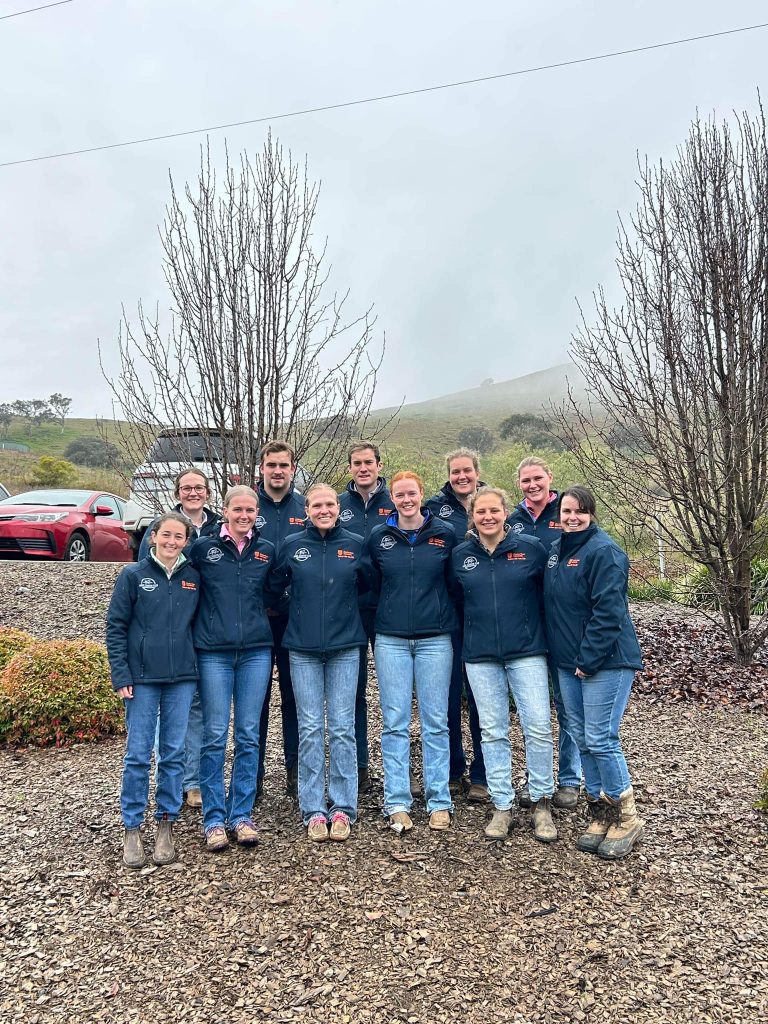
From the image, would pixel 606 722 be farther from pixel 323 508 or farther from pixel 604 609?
pixel 323 508

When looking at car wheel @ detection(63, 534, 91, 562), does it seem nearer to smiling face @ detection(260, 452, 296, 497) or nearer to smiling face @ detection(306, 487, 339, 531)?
smiling face @ detection(260, 452, 296, 497)

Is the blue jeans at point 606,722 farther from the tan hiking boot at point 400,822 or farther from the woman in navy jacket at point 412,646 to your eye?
the tan hiking boot at point 400,822

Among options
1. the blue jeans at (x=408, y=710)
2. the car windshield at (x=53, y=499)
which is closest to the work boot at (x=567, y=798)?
the blue jeans at (x=408, y=710)

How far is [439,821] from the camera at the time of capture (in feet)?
13.2

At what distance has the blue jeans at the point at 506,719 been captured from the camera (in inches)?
157

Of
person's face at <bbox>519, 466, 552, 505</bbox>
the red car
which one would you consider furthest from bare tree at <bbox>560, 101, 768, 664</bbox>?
the red car

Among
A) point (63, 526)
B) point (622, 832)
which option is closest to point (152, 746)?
point (622, 832)

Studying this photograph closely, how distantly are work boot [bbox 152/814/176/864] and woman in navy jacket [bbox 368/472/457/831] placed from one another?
3.77 feet

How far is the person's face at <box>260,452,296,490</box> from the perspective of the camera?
4375 millimetres

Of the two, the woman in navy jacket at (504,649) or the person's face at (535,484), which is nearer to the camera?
the woman in navy jacket at (504,649)

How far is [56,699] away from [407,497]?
3.32 metres

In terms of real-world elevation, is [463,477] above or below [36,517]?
above

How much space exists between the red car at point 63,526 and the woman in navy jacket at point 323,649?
8.62 metres

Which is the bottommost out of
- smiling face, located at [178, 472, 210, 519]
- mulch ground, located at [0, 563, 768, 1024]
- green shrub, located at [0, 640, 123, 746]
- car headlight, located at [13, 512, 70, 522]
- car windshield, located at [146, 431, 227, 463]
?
mulch ground, located at [0, 563, 768, 1024]
